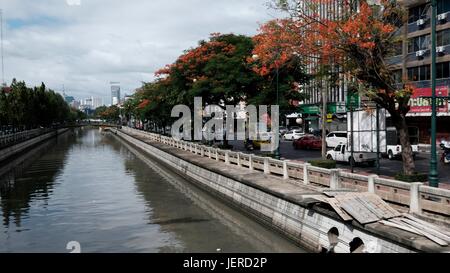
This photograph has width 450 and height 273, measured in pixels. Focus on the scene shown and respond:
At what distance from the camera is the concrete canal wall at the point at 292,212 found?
10934 millimetres

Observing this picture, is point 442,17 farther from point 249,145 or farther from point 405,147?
point 405,147

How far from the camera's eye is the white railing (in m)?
11.7

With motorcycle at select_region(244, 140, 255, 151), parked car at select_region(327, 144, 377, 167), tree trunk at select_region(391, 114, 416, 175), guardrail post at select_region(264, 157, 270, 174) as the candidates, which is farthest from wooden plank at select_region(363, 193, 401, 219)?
motorcycle at select_region(244, 140, 255, 151)

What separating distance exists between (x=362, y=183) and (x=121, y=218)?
11526mm

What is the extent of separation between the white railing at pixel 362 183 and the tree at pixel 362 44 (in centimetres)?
474

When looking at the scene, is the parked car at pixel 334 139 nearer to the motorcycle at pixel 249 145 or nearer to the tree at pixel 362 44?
the motorcycle at pixel 249 145

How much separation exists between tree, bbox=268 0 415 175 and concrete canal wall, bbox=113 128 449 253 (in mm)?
6080

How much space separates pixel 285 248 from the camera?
15.9m

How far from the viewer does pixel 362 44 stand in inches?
782

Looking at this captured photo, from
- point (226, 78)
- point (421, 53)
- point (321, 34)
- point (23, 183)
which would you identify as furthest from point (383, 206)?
point (421, 53)

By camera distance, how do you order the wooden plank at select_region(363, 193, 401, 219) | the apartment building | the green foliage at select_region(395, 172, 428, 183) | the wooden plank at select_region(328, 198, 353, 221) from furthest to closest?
1. the apartment building
2. the green foliage at select_region(395, 172, 428, 183)
3. the wooden plank at select_region(328, 198, 353, 221)
4. the wooden plank at select_region(363, 193, 401, 219)

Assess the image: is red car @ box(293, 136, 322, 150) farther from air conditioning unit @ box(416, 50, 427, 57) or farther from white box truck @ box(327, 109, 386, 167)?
white box truck @ box(327, 109, 386, 167)
